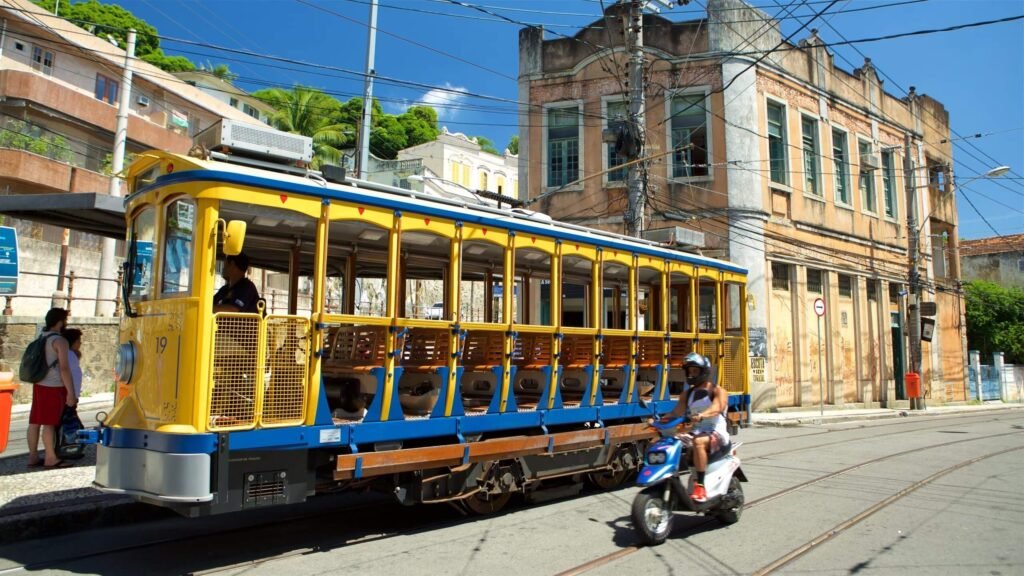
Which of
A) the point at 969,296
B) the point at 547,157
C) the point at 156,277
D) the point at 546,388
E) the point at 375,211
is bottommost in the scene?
the point at 546,388

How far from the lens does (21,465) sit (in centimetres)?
889

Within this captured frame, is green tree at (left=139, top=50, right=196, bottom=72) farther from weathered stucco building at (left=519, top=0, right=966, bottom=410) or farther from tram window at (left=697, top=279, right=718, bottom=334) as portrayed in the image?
tram window at (left=697, top=279, right=718, bottom=334)

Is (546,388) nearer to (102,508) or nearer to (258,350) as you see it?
(258,350)

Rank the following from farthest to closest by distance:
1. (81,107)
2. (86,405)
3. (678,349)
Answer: (81,107) < (86,405) < (678,349)

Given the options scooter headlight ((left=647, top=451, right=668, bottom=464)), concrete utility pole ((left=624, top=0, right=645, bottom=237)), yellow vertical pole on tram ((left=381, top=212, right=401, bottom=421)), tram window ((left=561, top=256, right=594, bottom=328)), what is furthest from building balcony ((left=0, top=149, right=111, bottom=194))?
scooter headlight ((left=647, top=451, right=668, bottom=464))

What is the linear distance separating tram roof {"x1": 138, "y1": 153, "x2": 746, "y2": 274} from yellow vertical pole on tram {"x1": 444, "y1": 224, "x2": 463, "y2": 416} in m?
0.30

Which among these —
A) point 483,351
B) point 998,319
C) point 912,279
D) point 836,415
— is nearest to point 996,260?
point 998,319

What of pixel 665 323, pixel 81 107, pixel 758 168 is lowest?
pixel 665 323

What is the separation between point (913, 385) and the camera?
23438mm

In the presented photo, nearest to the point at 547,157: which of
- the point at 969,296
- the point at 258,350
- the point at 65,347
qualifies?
the point at 65,347

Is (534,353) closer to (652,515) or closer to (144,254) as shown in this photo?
(652,515)

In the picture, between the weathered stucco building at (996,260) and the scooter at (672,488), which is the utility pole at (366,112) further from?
the weathered stucco building at (996,260)

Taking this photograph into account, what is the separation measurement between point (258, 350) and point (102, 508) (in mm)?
2863

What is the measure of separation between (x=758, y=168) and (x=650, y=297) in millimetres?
11872
